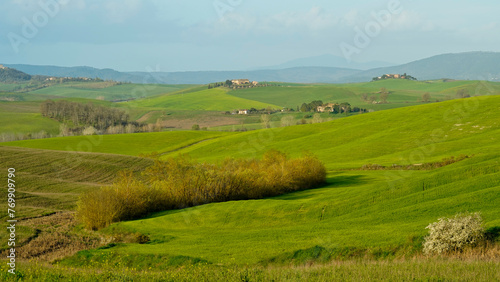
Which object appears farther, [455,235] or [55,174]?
[55,174]

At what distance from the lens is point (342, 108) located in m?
188

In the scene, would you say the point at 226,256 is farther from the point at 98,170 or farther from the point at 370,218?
the point at 98,170

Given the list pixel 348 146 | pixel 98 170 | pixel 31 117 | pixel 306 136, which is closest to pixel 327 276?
pixel 98 170

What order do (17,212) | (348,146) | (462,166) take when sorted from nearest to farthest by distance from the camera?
(462,166) < (17,212) < (348,146)

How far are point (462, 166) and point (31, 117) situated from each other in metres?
184

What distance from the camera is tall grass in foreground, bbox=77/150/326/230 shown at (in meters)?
43.2

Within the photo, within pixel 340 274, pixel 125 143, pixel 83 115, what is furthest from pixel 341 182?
pixel 83 115

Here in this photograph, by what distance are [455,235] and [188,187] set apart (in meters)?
33.3

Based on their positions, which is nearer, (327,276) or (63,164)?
(327,276)

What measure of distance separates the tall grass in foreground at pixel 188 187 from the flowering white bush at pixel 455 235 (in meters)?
29.8

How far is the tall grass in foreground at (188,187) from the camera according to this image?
43188 mm

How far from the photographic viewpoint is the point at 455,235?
20641mm

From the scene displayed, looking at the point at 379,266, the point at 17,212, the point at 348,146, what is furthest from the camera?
the point at 348,146

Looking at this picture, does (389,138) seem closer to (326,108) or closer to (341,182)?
(341,182)
